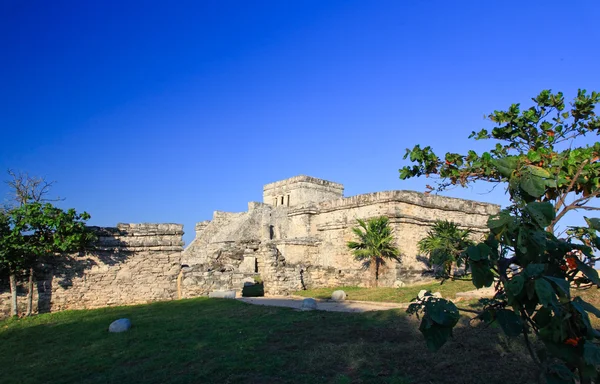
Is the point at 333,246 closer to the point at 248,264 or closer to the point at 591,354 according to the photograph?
the point at 248,264

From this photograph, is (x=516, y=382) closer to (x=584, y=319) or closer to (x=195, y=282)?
(x=584, y=319)

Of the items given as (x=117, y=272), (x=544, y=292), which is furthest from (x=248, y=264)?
(x=544, y=292)

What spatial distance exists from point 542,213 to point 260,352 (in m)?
5.16

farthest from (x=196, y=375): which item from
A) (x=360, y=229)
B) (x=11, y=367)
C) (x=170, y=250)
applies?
(x=360, y=229)

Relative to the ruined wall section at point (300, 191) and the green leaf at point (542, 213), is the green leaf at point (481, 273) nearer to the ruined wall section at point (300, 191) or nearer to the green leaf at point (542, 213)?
the green leaf at point (542, 213)

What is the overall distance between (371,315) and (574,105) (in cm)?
532

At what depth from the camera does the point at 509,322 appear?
2.71 metres

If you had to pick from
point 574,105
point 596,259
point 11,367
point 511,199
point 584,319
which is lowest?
point 11,367

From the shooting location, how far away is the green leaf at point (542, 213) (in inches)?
106

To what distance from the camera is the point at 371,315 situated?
9227 millimetres

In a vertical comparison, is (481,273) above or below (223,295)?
above

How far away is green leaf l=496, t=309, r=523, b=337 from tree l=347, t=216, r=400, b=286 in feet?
45.5

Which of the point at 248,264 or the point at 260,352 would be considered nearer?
the point at 260,352

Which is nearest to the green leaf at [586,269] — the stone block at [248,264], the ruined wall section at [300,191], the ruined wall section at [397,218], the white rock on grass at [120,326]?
the white rock on grass at [120,326]
